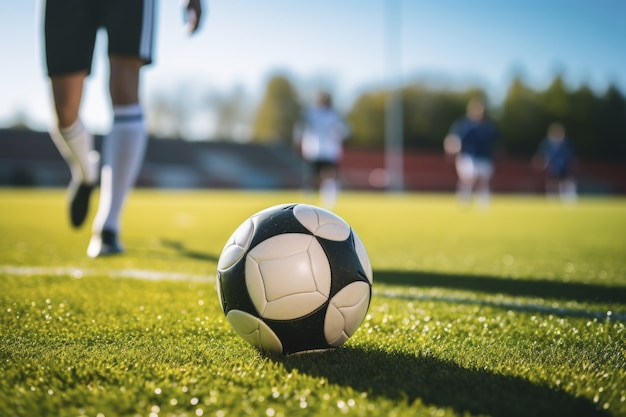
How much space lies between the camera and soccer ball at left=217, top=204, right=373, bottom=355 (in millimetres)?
1663

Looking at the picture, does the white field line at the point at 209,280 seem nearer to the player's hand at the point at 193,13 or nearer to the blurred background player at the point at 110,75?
the blurred background player at the point at 110,75

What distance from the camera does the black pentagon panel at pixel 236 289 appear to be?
1.70m

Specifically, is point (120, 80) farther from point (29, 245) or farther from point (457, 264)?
point (457, 264)

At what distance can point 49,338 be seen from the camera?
1873 millimetres

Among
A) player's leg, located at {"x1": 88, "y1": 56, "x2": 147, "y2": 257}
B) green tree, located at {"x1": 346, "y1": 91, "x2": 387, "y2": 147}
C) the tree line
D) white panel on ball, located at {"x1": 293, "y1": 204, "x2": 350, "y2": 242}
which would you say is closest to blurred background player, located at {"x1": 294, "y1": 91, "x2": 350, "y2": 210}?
player's leg, located at {"x1": 88, "y1": 56, "x2": 147, "y2": 257}

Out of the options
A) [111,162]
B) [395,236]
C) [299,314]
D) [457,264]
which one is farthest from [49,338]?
[395,236]

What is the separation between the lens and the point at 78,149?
12.7 feet

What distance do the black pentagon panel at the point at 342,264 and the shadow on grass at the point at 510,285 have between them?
1.30m

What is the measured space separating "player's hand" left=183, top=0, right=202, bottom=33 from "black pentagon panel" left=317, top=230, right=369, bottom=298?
2355 millimetres

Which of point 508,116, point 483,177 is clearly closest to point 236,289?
point 483,177

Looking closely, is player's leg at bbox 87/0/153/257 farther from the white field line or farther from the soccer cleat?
the white field line

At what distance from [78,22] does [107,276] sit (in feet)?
5.26

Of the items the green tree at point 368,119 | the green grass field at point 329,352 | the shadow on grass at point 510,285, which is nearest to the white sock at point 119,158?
the green grass field at point 329,352

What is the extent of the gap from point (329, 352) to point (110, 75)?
2.63 metres
